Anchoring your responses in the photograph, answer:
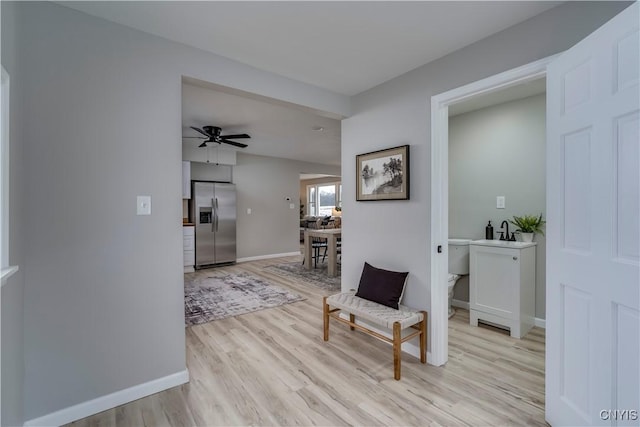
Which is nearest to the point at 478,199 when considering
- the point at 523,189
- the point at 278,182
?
the point at 523,189

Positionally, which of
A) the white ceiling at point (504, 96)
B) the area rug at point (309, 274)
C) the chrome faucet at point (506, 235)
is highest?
the white ceiling at point (504, 96)

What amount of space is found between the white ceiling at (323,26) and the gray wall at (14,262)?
19.1 inches

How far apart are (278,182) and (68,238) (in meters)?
5.70

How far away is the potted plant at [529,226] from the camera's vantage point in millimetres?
2938

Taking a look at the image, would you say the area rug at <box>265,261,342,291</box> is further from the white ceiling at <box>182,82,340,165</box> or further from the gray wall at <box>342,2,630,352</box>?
the white ceiling at <box>182,82,340,165</box>

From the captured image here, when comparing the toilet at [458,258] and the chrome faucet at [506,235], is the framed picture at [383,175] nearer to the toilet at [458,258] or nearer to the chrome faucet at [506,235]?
the toilet at [458,258]

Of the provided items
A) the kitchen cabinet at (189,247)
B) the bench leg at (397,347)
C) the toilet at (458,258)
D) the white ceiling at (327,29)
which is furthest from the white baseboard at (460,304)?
the kitchen cabinet at (189,247)

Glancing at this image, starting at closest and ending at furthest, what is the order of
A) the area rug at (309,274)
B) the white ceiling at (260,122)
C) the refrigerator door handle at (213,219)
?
1. the white ceiling at (260,122)
2. the area rug at (309,274)
3. the refrigerator door handle at (213,219)

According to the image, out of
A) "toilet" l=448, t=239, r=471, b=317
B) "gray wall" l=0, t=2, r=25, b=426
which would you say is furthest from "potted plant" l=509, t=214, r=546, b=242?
"gray wall" l=0, t=2, r=25, b=426

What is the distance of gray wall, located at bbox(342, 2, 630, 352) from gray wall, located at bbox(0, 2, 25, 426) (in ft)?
8.05

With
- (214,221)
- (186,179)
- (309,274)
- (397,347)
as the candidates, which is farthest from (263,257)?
(397,347)

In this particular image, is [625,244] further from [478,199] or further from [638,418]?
[478,199]

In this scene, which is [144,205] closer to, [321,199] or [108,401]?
[108,401]

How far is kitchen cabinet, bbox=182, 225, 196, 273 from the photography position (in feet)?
18.5
